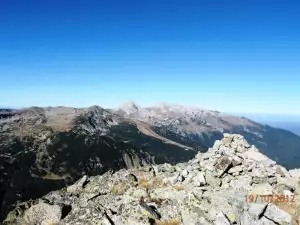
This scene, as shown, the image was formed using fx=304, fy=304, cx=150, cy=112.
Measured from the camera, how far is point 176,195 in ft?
117

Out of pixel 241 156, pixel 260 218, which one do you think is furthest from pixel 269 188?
pixel 241 156

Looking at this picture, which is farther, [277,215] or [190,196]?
[190,196]

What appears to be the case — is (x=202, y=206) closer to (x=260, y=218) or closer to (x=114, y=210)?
(x=260, y=218)
